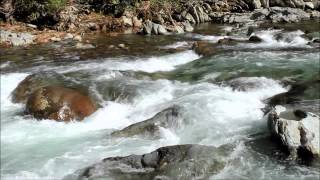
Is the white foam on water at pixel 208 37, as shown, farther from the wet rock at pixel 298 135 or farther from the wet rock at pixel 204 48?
the wet rock at pixel 298 135

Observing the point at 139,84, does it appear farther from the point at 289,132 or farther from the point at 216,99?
the point at 289,132

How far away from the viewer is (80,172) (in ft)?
25.0

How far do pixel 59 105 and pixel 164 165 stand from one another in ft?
13.4

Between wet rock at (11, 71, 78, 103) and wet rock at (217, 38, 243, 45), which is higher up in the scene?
wet rock at (217, 38, 243, 45)

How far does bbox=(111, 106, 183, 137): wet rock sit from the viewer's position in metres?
9.29

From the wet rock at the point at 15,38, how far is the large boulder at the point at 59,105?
7.49 m

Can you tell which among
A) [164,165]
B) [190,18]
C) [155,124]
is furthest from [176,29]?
[164,165]

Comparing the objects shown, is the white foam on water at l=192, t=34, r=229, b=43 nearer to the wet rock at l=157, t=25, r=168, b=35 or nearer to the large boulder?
the wet rock at l=157, t=25, r=168, b=35

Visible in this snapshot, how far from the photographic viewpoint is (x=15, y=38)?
60.2ft

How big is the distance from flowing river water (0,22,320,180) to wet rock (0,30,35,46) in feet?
2.61

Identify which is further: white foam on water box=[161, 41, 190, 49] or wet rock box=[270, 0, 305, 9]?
wet rock box=[270, 0, 305, 9]

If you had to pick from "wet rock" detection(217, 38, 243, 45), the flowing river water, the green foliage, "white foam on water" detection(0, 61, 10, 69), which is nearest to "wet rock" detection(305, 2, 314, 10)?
the flowing river water

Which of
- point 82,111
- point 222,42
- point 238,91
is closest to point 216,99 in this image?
point 238,91

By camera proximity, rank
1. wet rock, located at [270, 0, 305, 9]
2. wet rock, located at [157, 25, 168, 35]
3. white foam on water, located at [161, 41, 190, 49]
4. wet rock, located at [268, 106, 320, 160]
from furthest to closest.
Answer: wet rock, located at [270, 0, 305, 9] < wet rock, located at [157, 25, 168, 35] < white foam on water, located at [161, 41, 190, 49] < wet rock, located at [268, 106, 320, 160]
